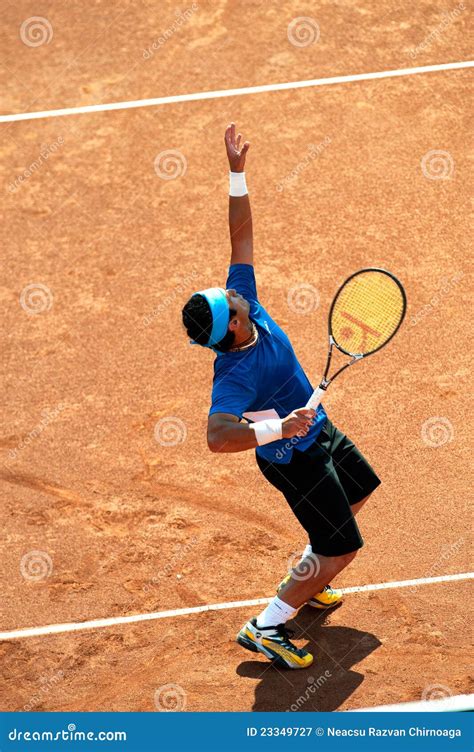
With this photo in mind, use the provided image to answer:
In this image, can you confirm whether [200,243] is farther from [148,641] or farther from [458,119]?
[148,641]

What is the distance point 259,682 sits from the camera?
7.81 m

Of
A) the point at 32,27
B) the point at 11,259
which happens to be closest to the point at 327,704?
the point at 11,259

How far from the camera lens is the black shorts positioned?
7.52 metres

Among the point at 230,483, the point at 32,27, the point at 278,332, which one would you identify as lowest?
the point at 230,483

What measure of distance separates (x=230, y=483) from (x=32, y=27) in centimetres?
794

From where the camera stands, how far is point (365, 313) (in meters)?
7.66
